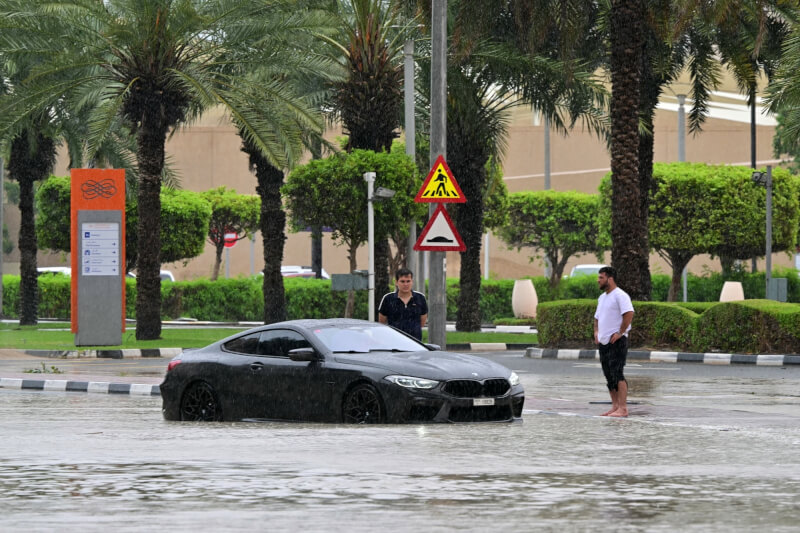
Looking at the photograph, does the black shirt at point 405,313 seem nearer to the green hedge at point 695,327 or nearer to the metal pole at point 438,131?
the metal pole at point 438,131

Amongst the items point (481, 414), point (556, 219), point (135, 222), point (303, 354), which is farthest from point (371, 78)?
point (556, 219)

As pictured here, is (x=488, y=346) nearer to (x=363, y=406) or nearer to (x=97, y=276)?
(x=97, y=276)

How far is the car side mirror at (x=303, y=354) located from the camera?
1477 cm

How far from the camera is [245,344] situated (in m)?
15.7

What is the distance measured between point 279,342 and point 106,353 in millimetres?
17271

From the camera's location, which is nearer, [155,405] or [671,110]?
[155,405]

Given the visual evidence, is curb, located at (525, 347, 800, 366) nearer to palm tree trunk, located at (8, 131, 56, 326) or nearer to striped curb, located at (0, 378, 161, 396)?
striped curb, located at (0, 378, 161, 396)

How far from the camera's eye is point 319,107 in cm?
4284

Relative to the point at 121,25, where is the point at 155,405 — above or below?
below

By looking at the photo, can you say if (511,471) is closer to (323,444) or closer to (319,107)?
(323,444)

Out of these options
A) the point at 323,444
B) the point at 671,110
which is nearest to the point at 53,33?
the point at 323,444

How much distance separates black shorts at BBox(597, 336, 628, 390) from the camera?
53.5 ft

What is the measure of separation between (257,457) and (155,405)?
7.32 meters

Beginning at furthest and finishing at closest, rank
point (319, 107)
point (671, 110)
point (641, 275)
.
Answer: point (671, 110) < point (319, 107) < point (641, 275)
